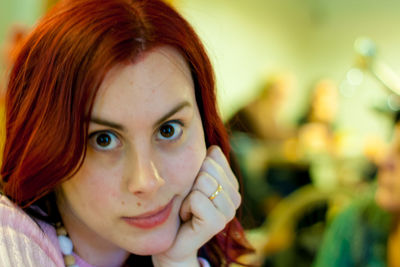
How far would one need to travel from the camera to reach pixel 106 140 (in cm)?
63

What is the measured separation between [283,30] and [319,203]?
3.19 meters

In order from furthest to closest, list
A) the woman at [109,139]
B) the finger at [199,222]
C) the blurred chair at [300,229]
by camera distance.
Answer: the blurred chair at [300,229] < the finger at [199,222] < the woman at [109,139]

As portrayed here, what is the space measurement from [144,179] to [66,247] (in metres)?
0.20

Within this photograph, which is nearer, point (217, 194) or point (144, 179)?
point (144, 179)

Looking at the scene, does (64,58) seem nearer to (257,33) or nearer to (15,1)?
(15,1)

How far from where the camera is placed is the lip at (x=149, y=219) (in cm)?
66

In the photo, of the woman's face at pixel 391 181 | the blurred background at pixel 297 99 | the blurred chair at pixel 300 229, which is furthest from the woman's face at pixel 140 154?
the blurred chair at pixel 300 229

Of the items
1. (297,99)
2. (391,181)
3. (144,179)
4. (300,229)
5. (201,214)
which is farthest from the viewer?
(297,99)

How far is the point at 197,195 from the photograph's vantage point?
716mm

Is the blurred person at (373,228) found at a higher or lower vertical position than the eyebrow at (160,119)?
lower

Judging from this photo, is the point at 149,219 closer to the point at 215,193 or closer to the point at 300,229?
the point at 215,193

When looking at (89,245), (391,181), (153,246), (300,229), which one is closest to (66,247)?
(89,245)

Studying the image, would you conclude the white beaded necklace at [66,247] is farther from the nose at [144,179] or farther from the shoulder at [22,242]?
the nose at [144,179]

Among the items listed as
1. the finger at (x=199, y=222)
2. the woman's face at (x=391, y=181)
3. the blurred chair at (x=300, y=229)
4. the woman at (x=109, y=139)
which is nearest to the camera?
the woman at (x=109, y=139)
